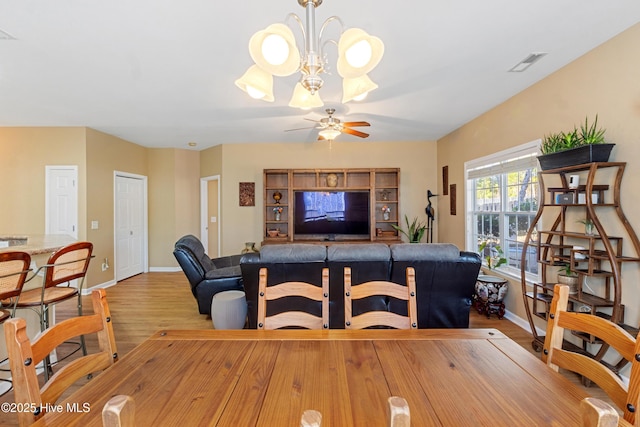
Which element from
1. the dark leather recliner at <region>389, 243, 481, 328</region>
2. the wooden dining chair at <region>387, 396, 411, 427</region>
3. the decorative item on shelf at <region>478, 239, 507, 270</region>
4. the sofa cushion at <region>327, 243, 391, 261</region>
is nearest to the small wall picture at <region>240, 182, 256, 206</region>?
the sofa cushion at <region>327, 243, 391, 261</region>

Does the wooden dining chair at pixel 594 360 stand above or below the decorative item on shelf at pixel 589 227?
below

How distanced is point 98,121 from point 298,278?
4093 millimetres

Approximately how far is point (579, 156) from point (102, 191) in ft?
21.2

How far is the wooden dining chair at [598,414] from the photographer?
17.5 inches

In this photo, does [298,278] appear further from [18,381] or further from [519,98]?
[519,98]

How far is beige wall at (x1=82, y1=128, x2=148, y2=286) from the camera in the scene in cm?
486

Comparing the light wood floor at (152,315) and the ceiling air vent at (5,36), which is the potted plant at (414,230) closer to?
the light wood floor at (152,315)

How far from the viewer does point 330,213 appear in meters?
5.97

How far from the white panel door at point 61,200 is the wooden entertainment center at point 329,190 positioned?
3.09 m

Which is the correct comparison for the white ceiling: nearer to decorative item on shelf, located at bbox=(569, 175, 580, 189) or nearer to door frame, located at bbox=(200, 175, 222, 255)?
decorative item on shelf, located at bbox=(569, 175, 580, 189)

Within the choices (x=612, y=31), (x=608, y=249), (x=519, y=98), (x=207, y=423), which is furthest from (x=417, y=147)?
(x=207, y=423)

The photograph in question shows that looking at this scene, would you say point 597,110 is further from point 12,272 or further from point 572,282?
point 12,272

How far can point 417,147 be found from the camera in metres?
6.03

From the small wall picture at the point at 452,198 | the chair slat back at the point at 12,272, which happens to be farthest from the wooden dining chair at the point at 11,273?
the small wall picture at the point at 452,198
